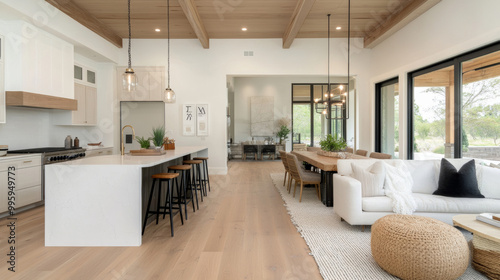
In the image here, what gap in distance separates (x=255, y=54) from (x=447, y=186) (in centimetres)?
530

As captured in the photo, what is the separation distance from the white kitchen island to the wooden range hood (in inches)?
79.9

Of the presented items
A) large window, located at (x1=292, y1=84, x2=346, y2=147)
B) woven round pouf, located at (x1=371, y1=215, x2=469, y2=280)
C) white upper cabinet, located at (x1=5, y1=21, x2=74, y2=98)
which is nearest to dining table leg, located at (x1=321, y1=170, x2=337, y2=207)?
woven round pouf, located at (x1=371, y1=215, x2=469, y2=280)

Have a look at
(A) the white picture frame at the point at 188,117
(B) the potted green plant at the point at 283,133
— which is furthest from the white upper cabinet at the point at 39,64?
(B) the potted green plant at the point at 283,133

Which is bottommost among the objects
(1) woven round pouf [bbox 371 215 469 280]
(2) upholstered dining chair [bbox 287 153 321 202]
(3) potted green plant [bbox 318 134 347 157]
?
(1) woven round pouf [bbox 371 215 469 280]

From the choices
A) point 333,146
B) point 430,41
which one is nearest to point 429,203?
point 333,146

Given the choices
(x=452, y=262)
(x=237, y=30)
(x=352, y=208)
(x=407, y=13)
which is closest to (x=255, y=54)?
(x=237, y=30)

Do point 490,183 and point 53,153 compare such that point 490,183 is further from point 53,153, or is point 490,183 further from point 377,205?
point 53,153

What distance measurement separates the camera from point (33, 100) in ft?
13.3

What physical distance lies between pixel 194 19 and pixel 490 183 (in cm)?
517

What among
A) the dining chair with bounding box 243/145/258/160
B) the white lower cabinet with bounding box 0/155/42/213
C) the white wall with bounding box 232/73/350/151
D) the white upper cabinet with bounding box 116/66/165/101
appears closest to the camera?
the white lower cabinet with bounding box 0/155/42/213

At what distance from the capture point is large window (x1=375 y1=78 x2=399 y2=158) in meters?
6.09

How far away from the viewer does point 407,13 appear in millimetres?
5012

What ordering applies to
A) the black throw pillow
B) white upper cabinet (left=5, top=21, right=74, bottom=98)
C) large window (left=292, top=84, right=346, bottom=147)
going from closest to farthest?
1. the black throw pillow
2. white upper cabinet (left=5, top=21, right=74, bottom=98)
3. large window (left=292, top=84, right=346, bottom=147)

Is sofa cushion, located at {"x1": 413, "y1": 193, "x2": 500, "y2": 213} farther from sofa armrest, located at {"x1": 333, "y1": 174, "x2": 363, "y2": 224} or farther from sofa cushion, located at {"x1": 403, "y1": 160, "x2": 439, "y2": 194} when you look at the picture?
sofa armrest, located at {"x1": 333, "y1": 174, "x2": 363, "y2": 224}
